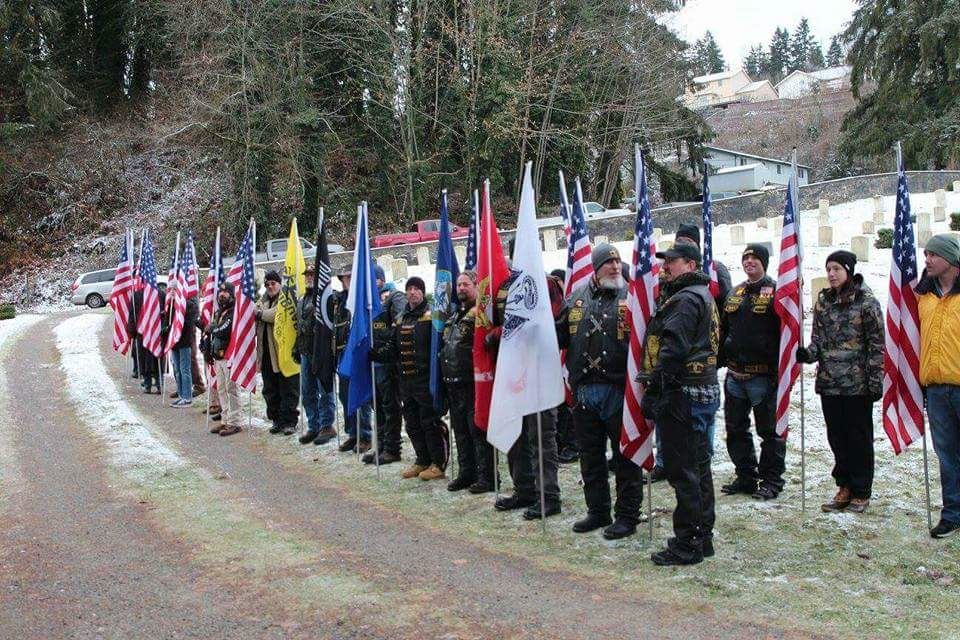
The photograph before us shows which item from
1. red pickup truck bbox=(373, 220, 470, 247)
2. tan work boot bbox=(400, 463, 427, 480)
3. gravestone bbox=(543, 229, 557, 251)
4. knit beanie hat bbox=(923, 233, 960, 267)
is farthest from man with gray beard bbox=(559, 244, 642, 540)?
red pickup truck bbox=(373, 220, 470, 247)

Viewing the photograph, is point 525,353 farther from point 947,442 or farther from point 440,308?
point 947,442

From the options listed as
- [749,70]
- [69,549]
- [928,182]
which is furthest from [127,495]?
[749,70]

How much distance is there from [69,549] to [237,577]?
5.84 feet

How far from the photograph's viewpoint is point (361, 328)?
9.57m

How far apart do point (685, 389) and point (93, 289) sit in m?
33.3

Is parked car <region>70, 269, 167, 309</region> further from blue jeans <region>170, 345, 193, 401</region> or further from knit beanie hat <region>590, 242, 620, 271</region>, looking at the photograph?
knit beanie hat <region>590, 242, 620, 271</region>

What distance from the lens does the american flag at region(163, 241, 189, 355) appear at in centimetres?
1432

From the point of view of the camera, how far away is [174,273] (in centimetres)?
1513

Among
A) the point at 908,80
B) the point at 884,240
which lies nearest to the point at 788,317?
the point at 884,240

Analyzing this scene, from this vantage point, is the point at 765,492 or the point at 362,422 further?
the point at 362,422

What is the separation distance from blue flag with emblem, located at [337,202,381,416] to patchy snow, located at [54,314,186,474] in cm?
231

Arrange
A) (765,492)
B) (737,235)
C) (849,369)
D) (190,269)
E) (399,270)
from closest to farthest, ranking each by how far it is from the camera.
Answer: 1. (849,369)
2. (765,492)
3. (190,269)
4. (737,235)
5. (399,270)

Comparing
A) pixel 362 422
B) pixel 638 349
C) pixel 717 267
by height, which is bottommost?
pixel 362 422

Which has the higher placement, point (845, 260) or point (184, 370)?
point (845, 260)
